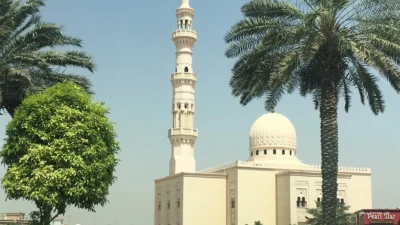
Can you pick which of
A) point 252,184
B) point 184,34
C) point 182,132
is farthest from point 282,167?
point 184,34

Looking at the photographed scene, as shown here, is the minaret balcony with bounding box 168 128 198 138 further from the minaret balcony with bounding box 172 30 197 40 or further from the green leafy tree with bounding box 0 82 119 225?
the green leafy tree with bounding box 0 82 119 225

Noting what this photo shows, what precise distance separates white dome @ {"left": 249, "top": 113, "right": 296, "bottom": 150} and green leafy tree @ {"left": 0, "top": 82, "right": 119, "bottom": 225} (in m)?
29.4

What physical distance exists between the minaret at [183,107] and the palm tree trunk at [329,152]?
32288mm

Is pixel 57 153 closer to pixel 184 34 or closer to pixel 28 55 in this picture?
pixel 28 55

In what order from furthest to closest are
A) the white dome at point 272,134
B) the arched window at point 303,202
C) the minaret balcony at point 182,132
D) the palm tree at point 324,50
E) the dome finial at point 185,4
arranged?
the dome finial at point 185,4 → the minaret balcony at point 182,132 → the white dome at point 272,134 → the arched window at point 303,202 → the palm tree at point 324,50

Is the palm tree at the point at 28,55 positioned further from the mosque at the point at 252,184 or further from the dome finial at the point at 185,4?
the dome finial at the point at 185,4

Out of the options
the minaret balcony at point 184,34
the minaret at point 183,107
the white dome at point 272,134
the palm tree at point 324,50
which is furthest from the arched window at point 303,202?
the palm tree at point 324,50

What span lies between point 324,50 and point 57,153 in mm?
8651

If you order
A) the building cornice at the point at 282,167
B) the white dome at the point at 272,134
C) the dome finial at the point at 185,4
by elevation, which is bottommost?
the building cornice at the point at 282,167

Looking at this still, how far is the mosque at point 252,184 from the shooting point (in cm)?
4200

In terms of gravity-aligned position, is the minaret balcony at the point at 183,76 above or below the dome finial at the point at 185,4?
below

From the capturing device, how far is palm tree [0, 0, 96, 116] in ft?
61.1

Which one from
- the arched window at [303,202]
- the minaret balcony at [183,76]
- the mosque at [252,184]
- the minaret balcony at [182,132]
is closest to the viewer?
the arched window at [303,202]

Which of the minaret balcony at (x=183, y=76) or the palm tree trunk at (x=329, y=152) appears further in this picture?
the minaret balcony at (x=183, y=76)
